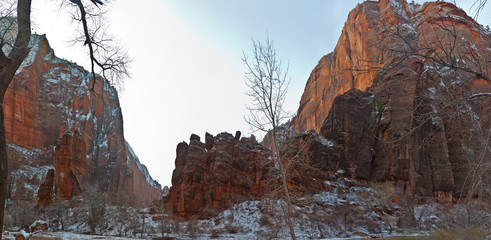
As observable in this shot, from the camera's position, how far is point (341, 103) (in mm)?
69688

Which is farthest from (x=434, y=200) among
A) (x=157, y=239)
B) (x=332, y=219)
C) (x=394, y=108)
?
(x=157, y=239)

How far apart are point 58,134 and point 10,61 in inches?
4912

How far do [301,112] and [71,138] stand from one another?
275 ft

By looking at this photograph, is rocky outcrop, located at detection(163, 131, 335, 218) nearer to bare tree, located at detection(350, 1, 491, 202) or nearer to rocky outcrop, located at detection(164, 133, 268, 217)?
rocky outcrop, located at detection(164, 133, 268, 217)

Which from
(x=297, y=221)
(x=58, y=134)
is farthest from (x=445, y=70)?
(x=58, y=134)

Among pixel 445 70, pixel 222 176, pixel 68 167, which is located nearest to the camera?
pixel 445 70

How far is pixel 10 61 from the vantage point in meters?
5.60

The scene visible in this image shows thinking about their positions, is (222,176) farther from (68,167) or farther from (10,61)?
(10,61)

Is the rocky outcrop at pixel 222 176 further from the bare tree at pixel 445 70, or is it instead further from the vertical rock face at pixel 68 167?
the bare tree at pixel 445 70

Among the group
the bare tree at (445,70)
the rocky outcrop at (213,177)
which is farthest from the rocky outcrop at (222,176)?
the bare tree at (445,70)

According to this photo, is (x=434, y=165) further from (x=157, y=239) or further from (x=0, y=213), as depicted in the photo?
(x=0, y=213)

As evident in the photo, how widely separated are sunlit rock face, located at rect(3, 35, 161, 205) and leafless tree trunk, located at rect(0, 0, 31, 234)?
64834 millimetres

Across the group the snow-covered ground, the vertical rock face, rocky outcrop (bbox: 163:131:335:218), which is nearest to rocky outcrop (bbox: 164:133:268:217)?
rocky outcrop (bbox: 163:131:335:218)

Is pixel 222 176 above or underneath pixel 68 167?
underneath
